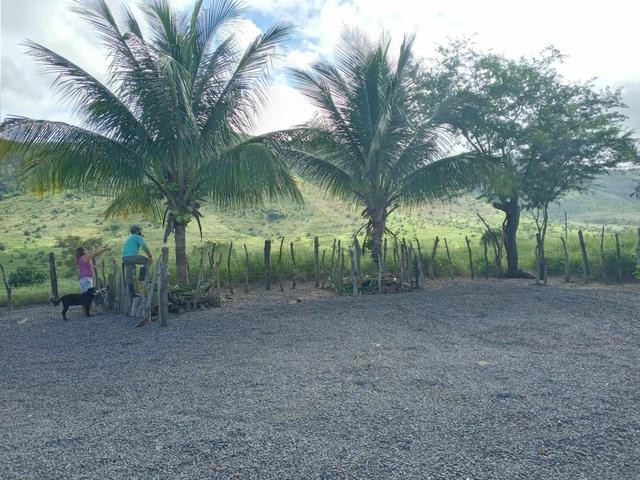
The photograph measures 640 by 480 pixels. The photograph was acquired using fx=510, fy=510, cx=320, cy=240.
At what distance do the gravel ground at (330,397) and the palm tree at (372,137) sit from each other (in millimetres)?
4208

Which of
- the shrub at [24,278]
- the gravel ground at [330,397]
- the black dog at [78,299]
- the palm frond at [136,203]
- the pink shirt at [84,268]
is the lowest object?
the gravel ground at [330,397]

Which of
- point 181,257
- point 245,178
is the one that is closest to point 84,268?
point 181,257

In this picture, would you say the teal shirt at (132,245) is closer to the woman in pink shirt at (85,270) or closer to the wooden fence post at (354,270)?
the woman in pink shirt at (85,270)

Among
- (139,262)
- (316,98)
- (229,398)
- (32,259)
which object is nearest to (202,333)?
(139,262)

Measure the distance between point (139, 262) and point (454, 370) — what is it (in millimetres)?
6230

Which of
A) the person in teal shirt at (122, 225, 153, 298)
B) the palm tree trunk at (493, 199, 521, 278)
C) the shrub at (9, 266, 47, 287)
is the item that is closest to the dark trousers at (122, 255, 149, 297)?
the person in teal shirt at (122, 225, 153, 298)

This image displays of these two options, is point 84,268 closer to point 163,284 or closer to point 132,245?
point 132,245

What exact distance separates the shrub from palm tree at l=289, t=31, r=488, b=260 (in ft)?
30.3

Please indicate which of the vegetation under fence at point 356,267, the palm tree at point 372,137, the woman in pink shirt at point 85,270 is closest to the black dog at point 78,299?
the woman in pink shirt at point 85,270

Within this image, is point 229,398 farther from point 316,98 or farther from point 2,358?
point 316,98

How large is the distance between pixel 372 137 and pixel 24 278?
36.6ft

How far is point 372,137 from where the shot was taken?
12.0 meters

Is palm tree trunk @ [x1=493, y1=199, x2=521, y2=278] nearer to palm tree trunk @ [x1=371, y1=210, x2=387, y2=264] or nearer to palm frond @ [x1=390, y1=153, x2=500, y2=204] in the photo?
palm frond @ [x1=390, y1=153, x2=500, y2=204]

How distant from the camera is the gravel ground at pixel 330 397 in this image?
11.8 ft
